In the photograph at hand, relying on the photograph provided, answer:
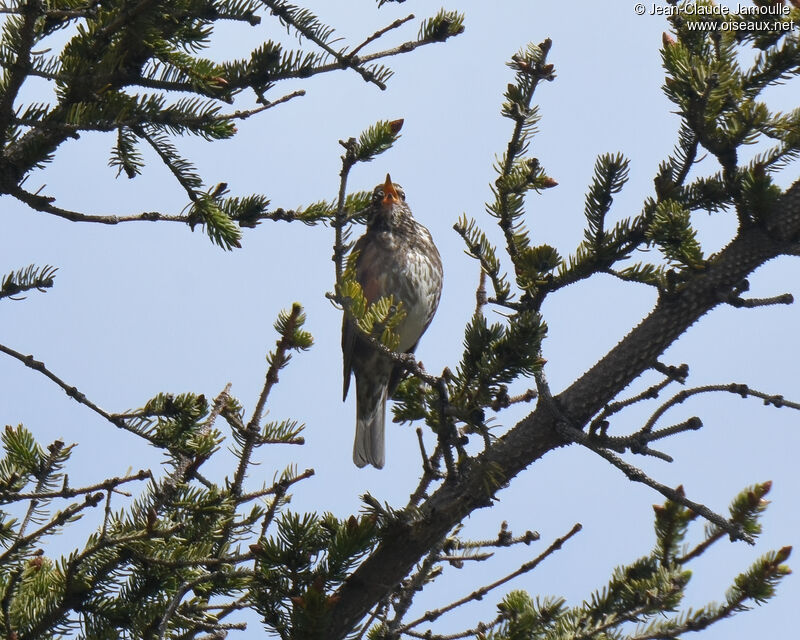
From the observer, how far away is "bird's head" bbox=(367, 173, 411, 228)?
6438mm

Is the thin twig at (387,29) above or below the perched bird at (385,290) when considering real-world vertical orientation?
below

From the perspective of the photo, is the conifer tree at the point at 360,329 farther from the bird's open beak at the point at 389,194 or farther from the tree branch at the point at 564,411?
the bird's open beak at the point at 389,194

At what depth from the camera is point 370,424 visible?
249 inches

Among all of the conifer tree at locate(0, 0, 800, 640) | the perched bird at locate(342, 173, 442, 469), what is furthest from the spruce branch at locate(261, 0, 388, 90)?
the perched bird at locate(342, 173, 442, 469)

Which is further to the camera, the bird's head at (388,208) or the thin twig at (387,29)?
the bird's head at (388,208)

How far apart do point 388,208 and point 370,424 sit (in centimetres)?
146

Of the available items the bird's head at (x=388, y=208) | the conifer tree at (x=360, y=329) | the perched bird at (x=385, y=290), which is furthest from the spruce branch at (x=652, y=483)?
the bird's head at (x=388, y=208)

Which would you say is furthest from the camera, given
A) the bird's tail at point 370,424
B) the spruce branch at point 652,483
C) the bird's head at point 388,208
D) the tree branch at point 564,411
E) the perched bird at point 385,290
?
the bird's head at point 388,208

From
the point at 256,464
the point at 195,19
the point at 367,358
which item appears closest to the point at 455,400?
the point at 256,464

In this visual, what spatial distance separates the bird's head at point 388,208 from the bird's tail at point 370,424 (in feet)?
3.53

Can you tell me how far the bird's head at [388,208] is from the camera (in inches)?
253

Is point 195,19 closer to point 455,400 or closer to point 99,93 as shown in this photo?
point 99,93

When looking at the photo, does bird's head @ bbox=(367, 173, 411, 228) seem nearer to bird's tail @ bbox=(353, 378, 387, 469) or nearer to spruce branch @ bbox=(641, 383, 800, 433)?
bird's tail @ bbox=(353, 378, 387, 469)

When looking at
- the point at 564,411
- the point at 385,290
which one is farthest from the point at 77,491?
the point at 385,290
